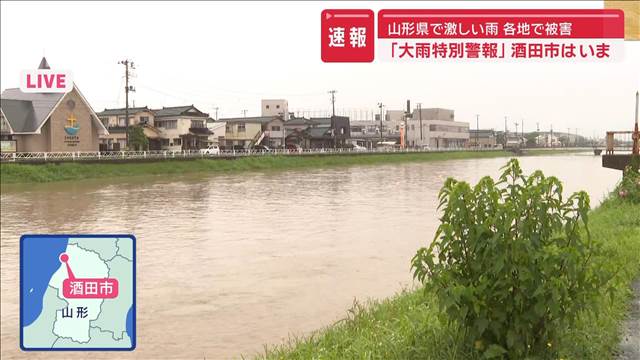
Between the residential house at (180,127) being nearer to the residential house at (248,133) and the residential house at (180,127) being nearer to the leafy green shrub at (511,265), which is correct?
the residential house at (248,133)

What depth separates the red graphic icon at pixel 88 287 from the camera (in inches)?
110

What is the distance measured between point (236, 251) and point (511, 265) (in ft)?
36.0

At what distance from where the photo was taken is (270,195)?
91.2 feet

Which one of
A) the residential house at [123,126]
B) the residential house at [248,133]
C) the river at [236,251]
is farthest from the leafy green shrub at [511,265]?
the residential house at [248,133]

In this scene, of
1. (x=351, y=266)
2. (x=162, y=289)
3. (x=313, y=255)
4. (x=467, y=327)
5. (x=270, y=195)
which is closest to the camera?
(x=467, y=327)

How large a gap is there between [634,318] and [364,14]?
359 cm

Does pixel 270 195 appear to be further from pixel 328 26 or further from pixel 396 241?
pixel 328 26

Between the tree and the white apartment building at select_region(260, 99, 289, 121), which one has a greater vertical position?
the white apartment building at select_region(260, 99, 289, 121)

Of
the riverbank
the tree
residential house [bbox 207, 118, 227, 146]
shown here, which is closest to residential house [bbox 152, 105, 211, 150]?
residential house [bbox 207, 118, 227, 146]

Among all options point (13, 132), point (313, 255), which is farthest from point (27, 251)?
point (13, 132)

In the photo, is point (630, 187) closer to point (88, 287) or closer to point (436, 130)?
point (88, 287)

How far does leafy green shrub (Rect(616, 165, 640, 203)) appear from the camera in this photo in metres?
13.7

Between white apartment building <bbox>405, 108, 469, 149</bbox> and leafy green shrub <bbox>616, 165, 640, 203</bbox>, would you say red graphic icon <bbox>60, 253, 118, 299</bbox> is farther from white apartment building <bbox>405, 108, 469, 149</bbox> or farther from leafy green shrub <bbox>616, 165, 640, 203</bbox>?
white apartment building <bbox>405, 108, 469, 149</bbox>

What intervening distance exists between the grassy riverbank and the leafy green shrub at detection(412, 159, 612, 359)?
0.25m
